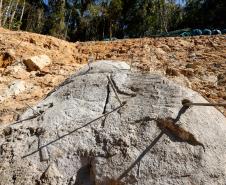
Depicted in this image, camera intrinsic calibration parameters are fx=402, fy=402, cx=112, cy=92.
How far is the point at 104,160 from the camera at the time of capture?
372 cm

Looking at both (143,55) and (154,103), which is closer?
(154,103)

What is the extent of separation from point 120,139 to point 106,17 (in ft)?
54.9

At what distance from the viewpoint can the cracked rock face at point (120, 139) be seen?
357 cm

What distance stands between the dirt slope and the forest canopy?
439 inches

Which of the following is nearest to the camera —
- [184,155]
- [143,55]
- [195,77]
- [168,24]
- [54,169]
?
[184,155]

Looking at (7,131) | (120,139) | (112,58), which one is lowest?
(7,131)

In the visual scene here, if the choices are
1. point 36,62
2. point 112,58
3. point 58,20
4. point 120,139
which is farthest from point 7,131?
point 58,20

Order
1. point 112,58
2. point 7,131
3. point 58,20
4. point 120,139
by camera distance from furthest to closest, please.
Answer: point 58,20, point 112,58, point 7,131, point 120,139

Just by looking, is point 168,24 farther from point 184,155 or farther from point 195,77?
point 184,155

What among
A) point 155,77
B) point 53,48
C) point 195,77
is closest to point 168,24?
point 53,48

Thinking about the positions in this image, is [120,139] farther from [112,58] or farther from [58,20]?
[58,20]

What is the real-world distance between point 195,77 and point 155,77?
1.66m

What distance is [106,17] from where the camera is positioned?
20.0m

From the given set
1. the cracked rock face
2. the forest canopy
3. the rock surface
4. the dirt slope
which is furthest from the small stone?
the forest canopy
